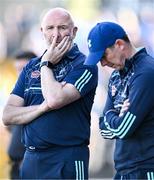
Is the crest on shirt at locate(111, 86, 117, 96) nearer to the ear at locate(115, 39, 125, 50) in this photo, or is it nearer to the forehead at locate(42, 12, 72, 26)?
the ear at locate(115, 39, 125, 50)

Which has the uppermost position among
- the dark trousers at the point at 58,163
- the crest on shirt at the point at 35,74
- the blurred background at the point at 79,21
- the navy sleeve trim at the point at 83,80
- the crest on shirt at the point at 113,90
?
the blurred background at the point at 79,21

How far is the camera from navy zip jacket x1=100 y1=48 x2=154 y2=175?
4512 mm

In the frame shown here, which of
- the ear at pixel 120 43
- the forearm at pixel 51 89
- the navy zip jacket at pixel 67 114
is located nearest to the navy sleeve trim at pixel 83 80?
the navy zip jacket at pixel 67 114

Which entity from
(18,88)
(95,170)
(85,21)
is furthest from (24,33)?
(18,88)

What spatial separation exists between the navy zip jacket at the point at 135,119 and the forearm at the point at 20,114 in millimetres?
554

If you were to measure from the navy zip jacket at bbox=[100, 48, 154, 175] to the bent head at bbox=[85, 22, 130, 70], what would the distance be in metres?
0.07

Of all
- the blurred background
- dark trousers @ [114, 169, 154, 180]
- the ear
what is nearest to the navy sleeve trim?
the ear

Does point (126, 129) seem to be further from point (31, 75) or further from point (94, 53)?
point (31, 75)

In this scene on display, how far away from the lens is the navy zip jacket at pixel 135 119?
14.8 feet

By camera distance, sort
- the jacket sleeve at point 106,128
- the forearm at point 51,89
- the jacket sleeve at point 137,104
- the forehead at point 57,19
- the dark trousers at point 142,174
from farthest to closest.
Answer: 1. the forehead at point 57,19
2. the forearm at point 51,89
3. the jacket sleeve at point 106,128
4. the dark trousers at point 142,174
5. the jacket sleeve at point 137,104

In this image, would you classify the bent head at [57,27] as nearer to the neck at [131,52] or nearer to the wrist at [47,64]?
the wrist at [47,64]

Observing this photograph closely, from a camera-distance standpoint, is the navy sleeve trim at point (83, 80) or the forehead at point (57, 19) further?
the forehead at point (57, 19)

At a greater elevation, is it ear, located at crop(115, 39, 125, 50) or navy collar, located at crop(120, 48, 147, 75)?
ear, located at crop(115, 39, 125, 50)

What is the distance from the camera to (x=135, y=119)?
178 inches
